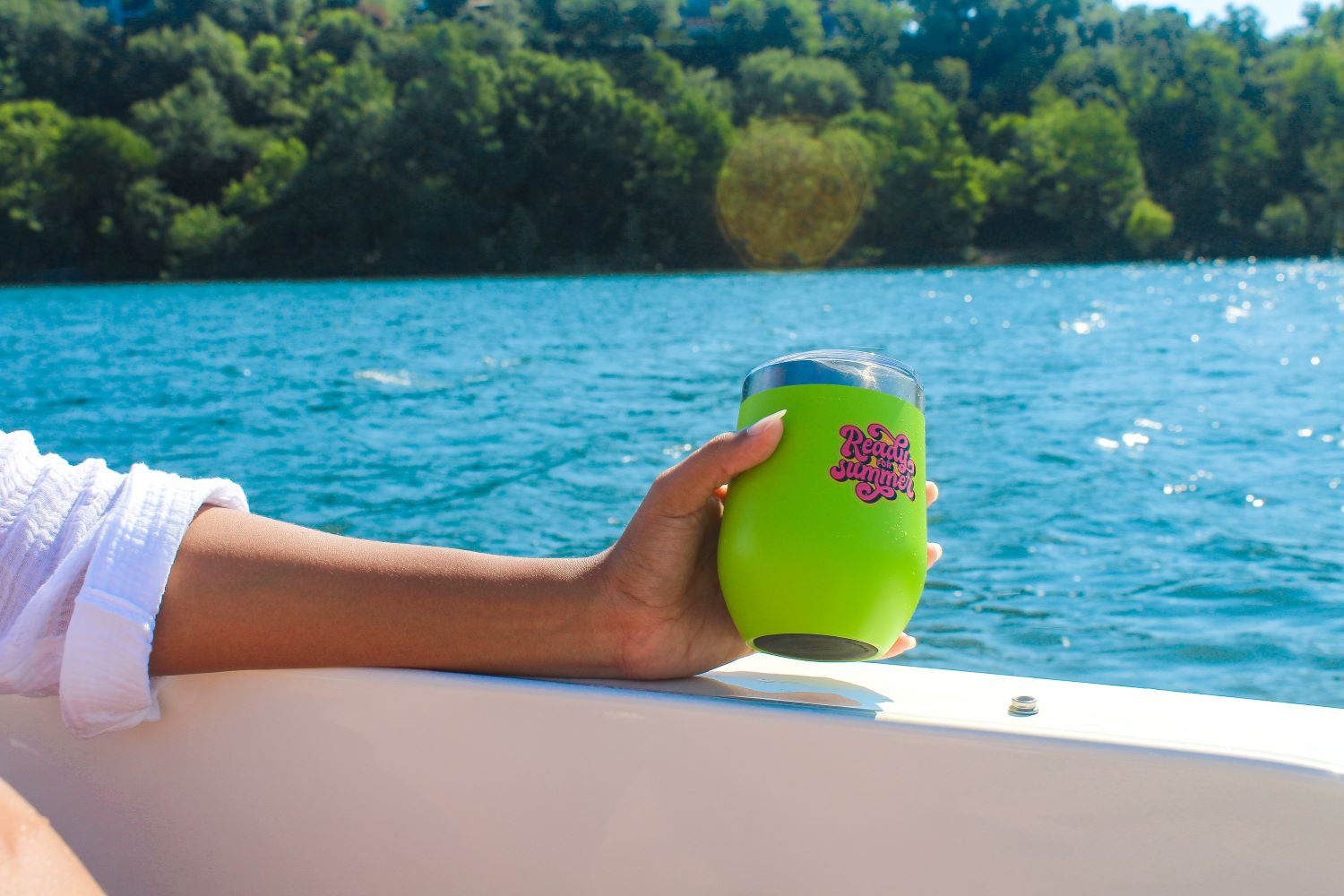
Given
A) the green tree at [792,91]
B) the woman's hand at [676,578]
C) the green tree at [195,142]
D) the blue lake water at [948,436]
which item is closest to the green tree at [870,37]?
the green tree at [792,91]

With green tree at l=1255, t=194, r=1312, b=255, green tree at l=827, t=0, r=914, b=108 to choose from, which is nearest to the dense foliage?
green tree at l=1255, t=194, r=1312, b=255

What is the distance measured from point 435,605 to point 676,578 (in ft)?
0.82

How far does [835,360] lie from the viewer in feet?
3.83

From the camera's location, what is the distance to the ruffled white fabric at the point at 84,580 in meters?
1.19

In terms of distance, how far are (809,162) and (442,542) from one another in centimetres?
4326

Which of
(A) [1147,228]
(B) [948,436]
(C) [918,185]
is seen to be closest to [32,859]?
(B) [948,436]

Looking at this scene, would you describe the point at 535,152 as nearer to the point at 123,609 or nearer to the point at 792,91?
the point at 792,91

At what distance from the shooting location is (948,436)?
8258 mm

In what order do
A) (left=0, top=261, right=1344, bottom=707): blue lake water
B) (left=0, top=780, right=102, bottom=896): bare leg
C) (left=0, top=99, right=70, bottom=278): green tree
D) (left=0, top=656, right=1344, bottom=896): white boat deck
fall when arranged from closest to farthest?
→ (left=0, top=780, right=102, bottom=896): bare leg → (left=0, top=656, right=1344, bottom=896): white boat deck → (left=0, top=261, right=1344, bottom=707): blue lake water → (left=0, top=99, right=70, bottom=278): green tree

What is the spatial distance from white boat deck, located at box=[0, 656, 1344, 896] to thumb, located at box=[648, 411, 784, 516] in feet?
0.62

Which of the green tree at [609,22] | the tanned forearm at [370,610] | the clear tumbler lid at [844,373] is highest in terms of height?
the green tree at [609,22]

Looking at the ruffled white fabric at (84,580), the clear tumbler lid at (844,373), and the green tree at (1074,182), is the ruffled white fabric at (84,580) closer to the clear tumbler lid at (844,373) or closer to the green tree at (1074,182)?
the clear tumbler lid at (844,373)

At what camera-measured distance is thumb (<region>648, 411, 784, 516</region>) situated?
3.72 ft

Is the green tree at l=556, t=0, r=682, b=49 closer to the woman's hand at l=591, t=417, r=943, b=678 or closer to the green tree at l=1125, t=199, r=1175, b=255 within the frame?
the green tree at l=1125, t=199, r=1175, b=255
